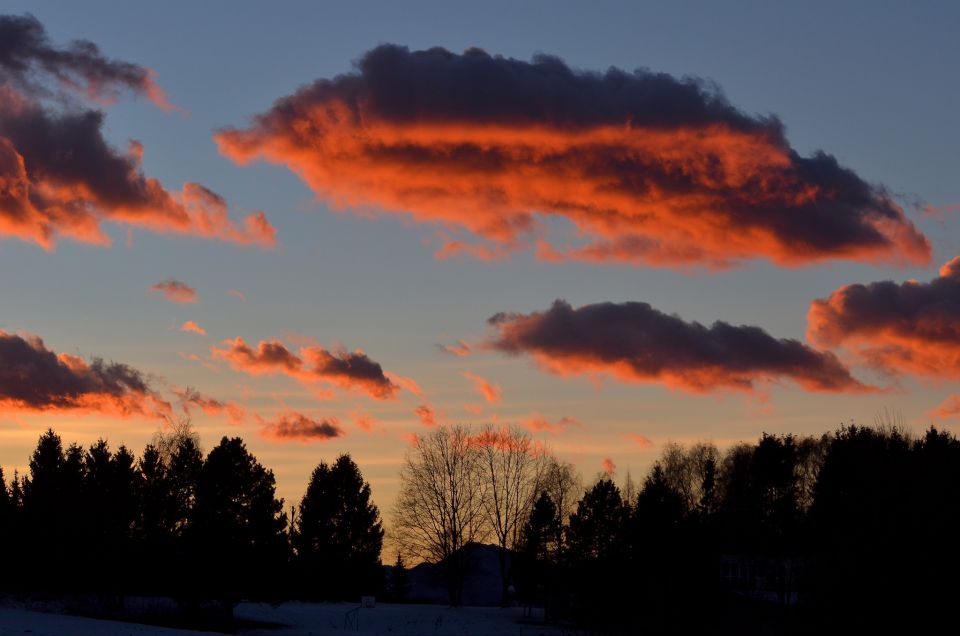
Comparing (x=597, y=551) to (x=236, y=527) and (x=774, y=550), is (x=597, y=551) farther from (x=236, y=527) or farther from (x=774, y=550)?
(x=236, y=527)

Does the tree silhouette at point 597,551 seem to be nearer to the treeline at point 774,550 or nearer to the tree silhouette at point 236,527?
the treeline at point 774,550

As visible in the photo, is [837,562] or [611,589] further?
[611,589]

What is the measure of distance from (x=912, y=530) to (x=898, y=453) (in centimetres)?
1347

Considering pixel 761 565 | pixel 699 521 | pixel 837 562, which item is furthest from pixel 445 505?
pixel 837 562

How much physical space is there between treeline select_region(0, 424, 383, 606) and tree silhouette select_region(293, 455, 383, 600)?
71.7 ft

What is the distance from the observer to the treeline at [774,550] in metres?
39.1

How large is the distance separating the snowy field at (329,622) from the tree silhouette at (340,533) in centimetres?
722

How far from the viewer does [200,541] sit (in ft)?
221

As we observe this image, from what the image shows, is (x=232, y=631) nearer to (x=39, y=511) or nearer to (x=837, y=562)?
(x=39, y=511)

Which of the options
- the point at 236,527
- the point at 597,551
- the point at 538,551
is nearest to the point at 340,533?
the point at 538,551

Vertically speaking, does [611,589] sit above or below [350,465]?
below

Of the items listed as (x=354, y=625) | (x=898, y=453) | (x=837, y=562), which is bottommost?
(x=354, y=625)

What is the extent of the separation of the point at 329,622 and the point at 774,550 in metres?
37.5

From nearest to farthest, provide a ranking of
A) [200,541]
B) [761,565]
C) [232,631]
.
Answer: [232,631], [200,541], [761,565]
